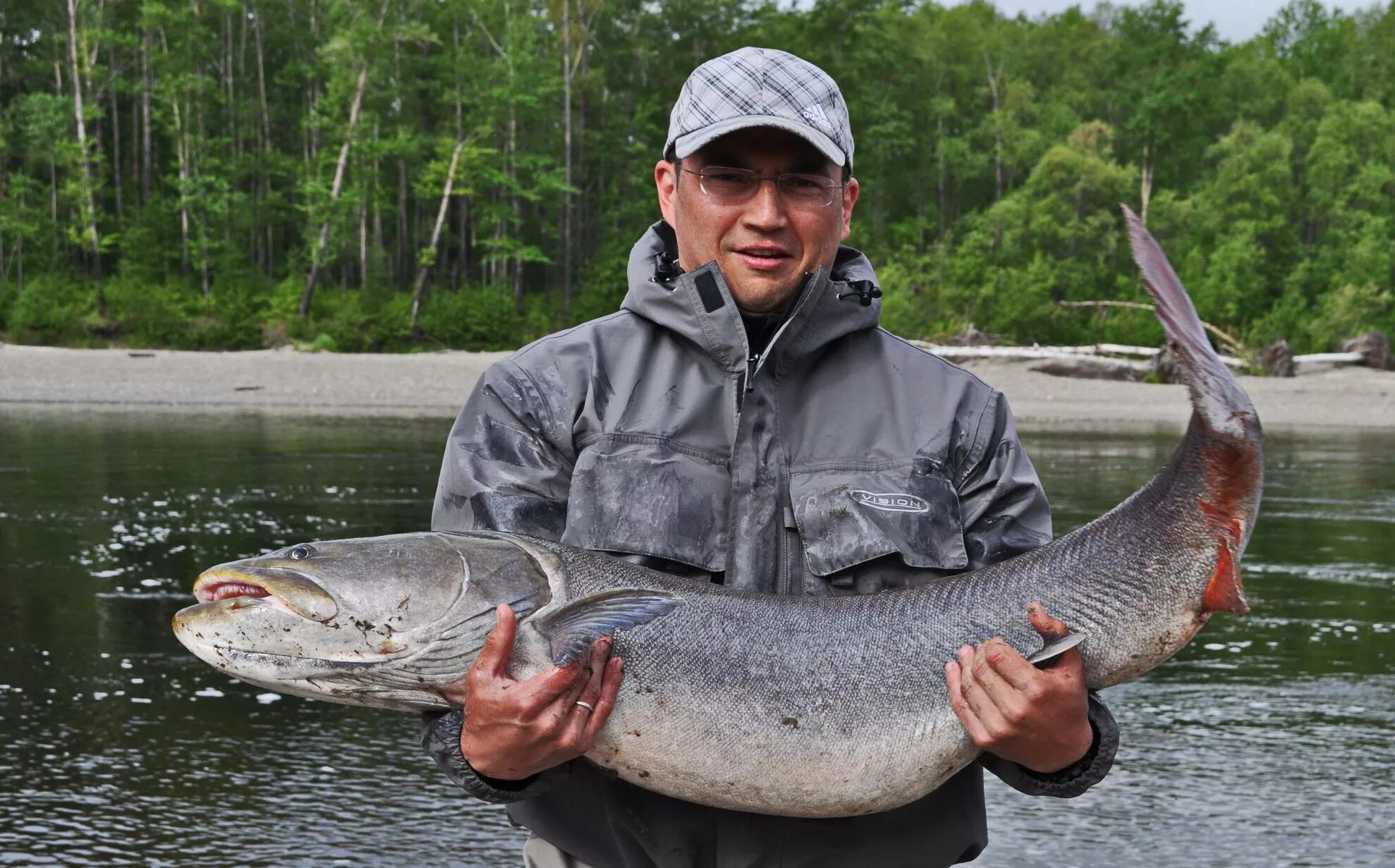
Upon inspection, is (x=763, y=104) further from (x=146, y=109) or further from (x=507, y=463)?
(x=146, y=109)

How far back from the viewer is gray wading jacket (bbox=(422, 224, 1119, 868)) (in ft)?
8.90

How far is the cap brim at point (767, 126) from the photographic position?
2756 mm

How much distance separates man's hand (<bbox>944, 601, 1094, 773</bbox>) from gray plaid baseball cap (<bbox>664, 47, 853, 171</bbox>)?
36.6 inches

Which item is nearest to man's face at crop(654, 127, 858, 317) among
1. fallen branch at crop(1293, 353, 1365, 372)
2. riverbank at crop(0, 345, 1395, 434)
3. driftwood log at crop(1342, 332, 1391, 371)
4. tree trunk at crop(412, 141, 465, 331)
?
riverbank at crop(0, 345, 1395, 434)

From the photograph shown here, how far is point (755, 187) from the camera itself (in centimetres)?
285

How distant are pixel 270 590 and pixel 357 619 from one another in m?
0.15

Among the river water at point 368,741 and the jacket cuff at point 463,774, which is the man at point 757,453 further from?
the river water at point 368,741

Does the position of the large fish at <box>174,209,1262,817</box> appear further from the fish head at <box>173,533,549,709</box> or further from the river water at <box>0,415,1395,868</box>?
the river water at <box>0,415,1395,868</box>

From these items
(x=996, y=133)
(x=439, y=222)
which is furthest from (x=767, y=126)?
(x=996, y=133)

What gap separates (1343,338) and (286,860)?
37.5 metres

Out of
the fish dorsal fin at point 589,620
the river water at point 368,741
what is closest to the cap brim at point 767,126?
the fish dorsal fin at point 589,620

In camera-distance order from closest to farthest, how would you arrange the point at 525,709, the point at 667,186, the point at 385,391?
the point at 525,709 < the point at 667,186 < the point at 385,391

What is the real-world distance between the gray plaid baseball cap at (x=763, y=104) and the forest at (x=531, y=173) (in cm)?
3671

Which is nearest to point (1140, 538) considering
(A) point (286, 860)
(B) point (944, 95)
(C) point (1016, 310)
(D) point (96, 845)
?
(A) point (286, 860)
